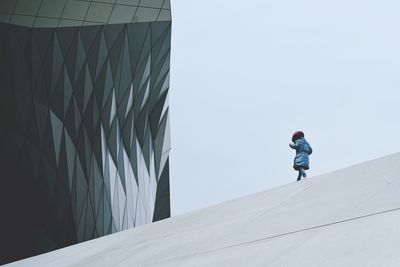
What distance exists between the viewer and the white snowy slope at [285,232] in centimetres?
491

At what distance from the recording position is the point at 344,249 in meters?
4.82

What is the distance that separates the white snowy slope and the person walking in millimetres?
4374

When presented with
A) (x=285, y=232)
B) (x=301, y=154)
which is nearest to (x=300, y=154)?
(x=301, y=154)

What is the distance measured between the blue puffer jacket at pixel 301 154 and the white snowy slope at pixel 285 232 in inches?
173

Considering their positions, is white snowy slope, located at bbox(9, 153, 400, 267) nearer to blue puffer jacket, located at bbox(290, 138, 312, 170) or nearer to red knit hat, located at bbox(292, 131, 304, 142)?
blue puffer jacket, located at bbox(290, 138, 312, 170)

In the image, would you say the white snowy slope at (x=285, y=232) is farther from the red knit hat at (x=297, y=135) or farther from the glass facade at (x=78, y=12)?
the glass facade at (x=78, y=12)

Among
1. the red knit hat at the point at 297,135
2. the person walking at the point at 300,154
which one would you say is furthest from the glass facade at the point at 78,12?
the person walking at the point at 300,154

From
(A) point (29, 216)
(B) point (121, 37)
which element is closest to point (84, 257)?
(B) point (121, 37)

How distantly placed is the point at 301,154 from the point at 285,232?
329 inches

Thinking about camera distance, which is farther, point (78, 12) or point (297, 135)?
point (78, 12)

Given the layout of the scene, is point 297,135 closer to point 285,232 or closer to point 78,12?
point 285,232

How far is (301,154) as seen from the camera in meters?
14.4

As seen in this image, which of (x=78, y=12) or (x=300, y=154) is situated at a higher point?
(x=78, y=12)

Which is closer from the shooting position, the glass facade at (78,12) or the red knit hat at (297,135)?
the red knit hat at (297,135)
